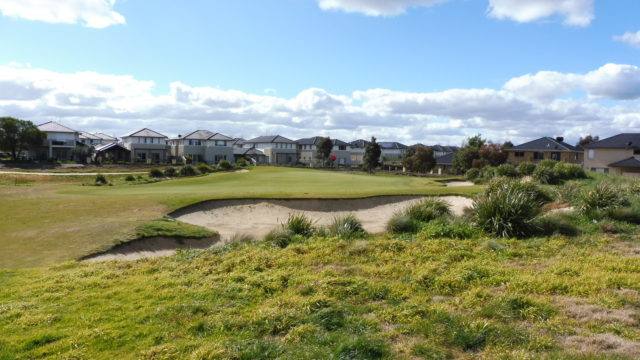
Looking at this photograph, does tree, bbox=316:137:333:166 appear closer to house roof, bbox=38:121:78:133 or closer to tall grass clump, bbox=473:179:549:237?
house roof, bbox=38:121:78:133

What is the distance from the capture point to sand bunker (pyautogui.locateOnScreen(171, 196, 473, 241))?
880 inches

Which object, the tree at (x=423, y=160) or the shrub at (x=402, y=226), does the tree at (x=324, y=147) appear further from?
the shrub at (x=402, y=226)

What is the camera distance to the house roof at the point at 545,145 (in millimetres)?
75500

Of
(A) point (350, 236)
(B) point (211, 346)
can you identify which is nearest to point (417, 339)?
(B) point (211, 346)

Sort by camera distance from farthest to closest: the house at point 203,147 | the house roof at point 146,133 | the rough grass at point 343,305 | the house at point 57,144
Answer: the house roof at point 146,133 → the house at point 203,147 → the house at point 57,144 → the rough grass at point 343,305

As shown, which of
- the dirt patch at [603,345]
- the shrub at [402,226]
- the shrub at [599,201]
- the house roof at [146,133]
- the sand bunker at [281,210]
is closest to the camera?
the dirt patch at [603,345]

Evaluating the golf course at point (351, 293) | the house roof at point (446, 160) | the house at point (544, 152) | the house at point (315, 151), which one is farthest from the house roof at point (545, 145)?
the golf course at point (351, 293)

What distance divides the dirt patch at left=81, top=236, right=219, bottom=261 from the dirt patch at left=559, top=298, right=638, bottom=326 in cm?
1256

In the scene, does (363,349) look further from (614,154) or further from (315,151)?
(315,151)

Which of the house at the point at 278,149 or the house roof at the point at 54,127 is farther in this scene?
the house at the point at 278,149

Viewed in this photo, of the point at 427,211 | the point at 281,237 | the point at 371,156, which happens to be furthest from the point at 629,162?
the point at 281,237

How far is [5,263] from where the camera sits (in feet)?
42.4

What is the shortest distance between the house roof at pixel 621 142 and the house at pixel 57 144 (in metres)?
90.3

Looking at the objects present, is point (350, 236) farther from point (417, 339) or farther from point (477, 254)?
point (417, 339)
